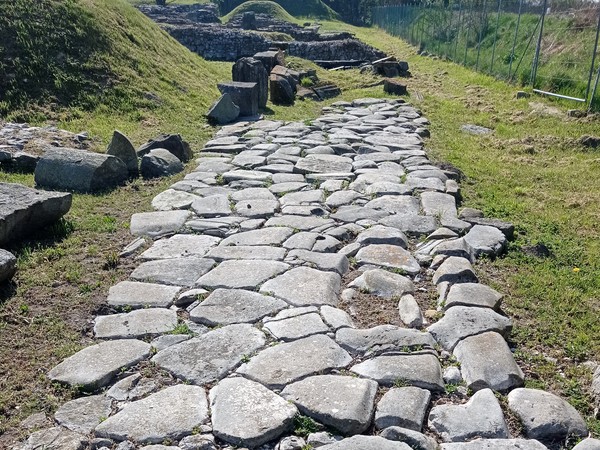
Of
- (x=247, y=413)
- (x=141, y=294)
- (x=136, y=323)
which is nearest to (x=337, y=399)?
(x=247, y=413)

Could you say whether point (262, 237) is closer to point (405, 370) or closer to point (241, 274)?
point (241, 274)

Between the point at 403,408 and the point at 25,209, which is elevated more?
the point at 25,209

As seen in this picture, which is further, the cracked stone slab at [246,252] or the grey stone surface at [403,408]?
the cracked stone slab at [246,252]

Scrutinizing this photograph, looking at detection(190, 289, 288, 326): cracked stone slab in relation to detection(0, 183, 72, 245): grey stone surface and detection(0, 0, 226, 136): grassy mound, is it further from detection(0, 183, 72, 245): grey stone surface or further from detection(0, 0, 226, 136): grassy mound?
detection(0, 0, 226, 136): grassy mound

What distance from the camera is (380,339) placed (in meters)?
3.29

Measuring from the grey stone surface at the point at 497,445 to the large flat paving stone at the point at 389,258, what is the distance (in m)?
1.80

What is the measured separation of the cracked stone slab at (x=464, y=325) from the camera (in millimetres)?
3314

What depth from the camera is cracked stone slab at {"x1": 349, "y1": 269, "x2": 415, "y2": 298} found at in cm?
391

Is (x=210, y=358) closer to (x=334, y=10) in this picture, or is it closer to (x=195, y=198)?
(x=195, y=198)

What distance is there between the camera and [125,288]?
3957 mm

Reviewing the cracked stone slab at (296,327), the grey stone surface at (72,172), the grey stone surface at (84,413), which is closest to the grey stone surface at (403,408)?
→ the cracked stone slab at (296,327)

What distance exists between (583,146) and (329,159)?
357 cm

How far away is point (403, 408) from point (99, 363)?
5.08 ft

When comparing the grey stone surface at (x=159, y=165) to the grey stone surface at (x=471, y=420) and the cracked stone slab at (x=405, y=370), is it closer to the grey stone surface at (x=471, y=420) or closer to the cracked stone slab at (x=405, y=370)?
the cracked stone slab at (x=405, y=370)
